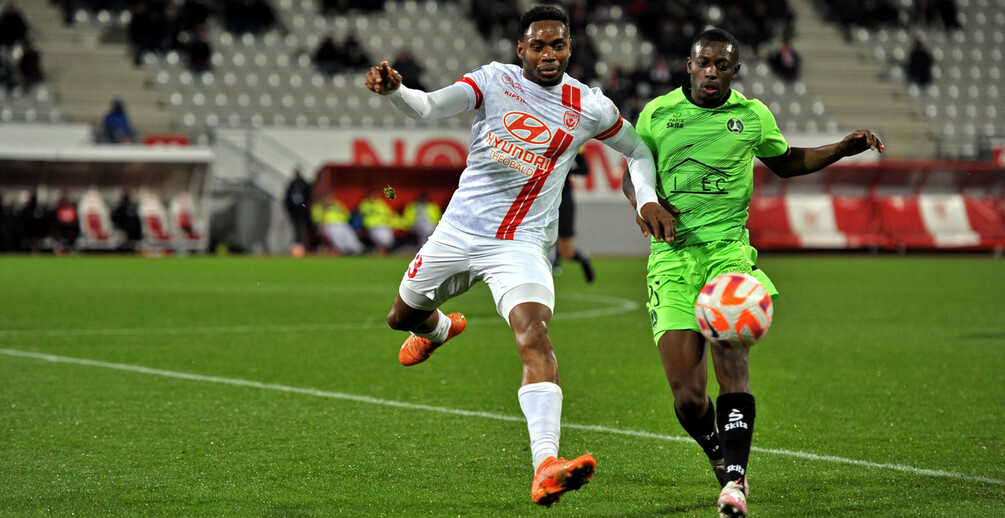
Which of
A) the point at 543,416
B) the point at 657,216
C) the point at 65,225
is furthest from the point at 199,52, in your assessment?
the point at 543,416

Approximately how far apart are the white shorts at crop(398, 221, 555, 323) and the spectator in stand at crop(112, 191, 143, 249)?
71.3ft

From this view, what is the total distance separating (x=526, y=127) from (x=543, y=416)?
4.27ft

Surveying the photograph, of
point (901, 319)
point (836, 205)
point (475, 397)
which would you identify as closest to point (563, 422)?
point (475, 397)

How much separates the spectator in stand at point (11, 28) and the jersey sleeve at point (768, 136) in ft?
83.3

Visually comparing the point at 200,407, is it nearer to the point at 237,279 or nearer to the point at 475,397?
the point at 475,397

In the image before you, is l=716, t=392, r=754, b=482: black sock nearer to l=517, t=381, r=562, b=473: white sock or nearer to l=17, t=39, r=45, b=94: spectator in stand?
l=517, t=381, r=562, b=473: white sock

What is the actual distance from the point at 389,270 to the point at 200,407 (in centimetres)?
1430

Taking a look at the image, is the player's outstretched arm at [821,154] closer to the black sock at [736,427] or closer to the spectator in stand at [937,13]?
the black sock at [736,427]

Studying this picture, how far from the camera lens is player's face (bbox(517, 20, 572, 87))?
4.73m

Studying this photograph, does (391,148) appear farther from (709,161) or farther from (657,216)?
(657,216)

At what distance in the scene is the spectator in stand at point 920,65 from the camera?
3228 cm

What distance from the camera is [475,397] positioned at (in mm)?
7129

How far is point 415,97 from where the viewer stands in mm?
4410

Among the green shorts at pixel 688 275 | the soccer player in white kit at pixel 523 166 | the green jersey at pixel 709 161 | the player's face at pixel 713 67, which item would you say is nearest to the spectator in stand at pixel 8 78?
the soccer player in white kit at pixel 523 166
